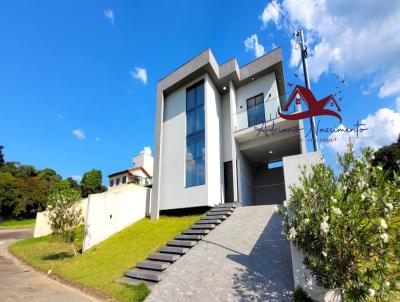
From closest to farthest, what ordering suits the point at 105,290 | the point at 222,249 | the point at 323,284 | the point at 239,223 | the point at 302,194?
1. the point at 323,284
2. the point at 302,194
3. the point at 105,290
4. the point at 222,249
5. the point at 239,223

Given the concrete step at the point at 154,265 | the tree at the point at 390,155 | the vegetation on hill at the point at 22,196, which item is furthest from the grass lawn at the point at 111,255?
the tree at the point at 390,155

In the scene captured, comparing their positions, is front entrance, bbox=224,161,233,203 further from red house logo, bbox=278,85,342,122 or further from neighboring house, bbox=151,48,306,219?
red house logo, bbox=278,85,342,122

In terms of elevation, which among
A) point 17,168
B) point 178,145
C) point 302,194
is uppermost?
point 17,168

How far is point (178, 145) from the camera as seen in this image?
15.9 m

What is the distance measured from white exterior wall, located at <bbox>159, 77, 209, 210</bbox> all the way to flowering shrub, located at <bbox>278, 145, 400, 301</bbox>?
9291mm

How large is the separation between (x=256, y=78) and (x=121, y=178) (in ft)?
82.8

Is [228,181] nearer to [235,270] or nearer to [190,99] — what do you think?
[190,99]

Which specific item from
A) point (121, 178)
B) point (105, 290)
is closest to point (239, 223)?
point (105, 290)

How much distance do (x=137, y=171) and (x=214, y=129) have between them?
20785 mm

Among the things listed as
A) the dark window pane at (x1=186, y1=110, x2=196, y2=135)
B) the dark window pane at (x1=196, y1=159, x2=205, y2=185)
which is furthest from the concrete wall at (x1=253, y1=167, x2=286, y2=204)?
the dark window pane at (x1=186, y1=110, x2=196, y2=135)

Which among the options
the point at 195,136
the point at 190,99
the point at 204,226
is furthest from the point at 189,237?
the point at 190,99

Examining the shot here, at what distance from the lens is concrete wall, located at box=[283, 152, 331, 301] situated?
15.8 feet

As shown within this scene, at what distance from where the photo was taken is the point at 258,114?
1489 centimetres

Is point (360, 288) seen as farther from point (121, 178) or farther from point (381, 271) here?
point (121, 178)
